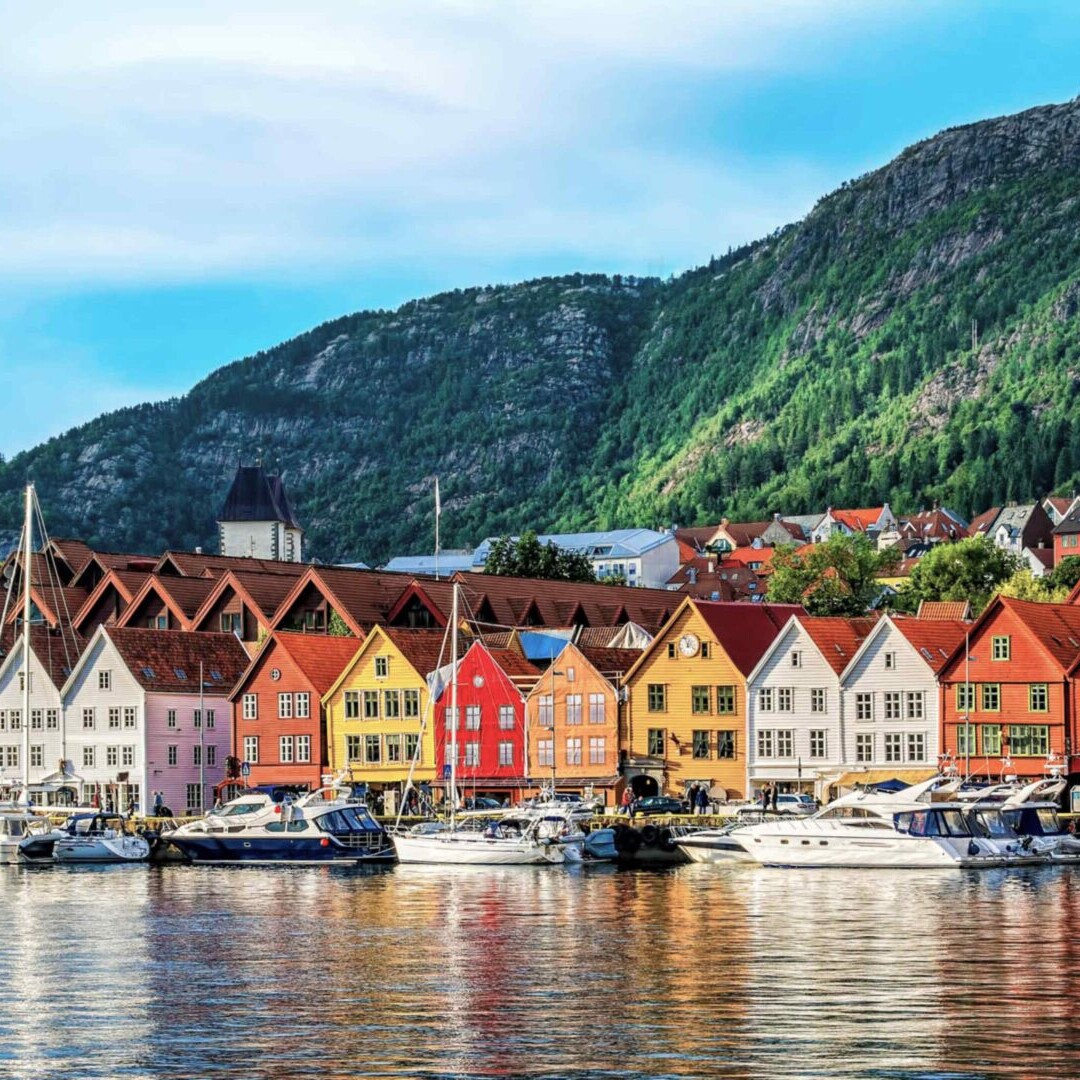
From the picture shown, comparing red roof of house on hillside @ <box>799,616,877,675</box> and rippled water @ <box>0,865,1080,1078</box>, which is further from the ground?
red roof of house on hillside @ <box>799,616,877,675</box>

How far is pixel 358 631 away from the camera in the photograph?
14800cm

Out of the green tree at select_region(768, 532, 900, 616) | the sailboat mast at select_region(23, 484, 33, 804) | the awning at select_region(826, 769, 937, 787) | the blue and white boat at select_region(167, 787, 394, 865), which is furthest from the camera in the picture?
the green tree at select_region(768, 532, 900, 616)

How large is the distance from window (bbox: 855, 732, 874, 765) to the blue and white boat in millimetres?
30816

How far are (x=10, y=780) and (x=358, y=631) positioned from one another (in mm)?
25088

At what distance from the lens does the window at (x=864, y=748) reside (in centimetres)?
12388

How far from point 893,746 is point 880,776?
6.48 feet

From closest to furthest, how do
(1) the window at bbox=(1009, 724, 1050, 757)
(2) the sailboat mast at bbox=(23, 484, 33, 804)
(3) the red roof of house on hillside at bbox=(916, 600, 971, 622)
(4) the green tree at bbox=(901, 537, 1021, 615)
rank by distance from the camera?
(2) the sailboat mast at bbox=(23, 484, 33, 804) < (1) the window at bbox=(1009, 724, 1050, 757) < (3) the red roof of house on hillside at bbox=(916, 600, 971, 622) < (4) the green tree at bbox=(901, 537, 1021, 615)

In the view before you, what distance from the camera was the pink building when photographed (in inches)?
5468

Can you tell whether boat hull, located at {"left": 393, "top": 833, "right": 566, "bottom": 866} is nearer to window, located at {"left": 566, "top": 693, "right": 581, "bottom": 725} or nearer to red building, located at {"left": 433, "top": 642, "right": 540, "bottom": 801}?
red building, located at {"left": 433, "top": 642, "right": 540, "bottom": 801}

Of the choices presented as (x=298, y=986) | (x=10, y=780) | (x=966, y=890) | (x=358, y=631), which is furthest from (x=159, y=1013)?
(x=358, y=631)

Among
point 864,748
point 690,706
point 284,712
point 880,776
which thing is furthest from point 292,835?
point 864,748

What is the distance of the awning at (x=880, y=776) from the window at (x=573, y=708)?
50.8 feet

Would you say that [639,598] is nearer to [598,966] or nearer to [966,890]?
[966,890]

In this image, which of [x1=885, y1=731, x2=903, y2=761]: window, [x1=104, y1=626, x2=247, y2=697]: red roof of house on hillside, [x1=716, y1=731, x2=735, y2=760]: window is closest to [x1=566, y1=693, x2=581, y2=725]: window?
[x1=716, y1=731, x2=735, y2=760]: window
